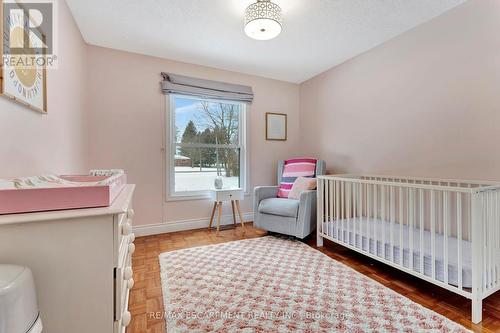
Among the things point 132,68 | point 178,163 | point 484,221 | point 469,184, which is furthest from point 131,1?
point 469,184

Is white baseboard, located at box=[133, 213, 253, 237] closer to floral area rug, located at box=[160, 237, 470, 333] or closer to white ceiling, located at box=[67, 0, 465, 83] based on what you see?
floral area rug, located at box=[160, 237, 470, 333]

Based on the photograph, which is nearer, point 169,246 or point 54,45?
point 54,45

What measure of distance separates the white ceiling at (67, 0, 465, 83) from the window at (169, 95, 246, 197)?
1.95ft

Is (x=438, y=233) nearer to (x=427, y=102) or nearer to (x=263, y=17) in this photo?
(x=427, y=102)

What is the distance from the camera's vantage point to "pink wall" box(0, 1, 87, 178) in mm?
1135

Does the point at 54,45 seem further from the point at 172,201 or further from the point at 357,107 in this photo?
the point at 357,107

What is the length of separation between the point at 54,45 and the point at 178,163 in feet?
5.66

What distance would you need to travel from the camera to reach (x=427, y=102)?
2154 millimetres

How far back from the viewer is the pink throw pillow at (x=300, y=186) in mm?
2803

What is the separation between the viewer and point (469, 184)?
1.85 m

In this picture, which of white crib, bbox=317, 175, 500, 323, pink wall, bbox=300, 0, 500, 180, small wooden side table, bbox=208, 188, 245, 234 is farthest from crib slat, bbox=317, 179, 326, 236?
small wooden side table, bbox=208, 188, 245, 234

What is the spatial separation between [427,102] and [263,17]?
1688 mm
